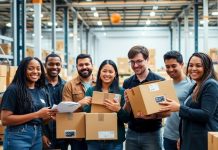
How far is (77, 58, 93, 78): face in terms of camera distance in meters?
3.73

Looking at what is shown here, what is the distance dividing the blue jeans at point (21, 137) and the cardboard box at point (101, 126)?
0.51 m

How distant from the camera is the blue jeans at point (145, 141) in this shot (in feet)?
10.5

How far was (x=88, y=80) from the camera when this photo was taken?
3814 millimetres

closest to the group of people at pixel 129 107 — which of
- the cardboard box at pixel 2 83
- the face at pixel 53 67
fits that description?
the face at pixel 53 67

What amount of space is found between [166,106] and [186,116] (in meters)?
0.22

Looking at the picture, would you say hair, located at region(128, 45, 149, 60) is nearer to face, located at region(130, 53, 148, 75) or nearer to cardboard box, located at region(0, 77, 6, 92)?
face, located at region(130, 53, 148, 75)

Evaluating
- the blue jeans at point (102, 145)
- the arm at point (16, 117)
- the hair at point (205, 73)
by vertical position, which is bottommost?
the blue jeans at point (102, 145)

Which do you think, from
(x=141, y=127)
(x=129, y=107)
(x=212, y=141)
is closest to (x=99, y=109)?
(x=129, y=107)

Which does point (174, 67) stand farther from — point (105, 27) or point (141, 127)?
point (105, 27)

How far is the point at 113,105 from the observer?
3162 millimetres

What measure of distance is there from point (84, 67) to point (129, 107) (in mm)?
799

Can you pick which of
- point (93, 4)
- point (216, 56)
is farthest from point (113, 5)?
point (216, 56)

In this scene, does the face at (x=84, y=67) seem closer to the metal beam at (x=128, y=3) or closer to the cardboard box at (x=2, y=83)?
the cardboard box at (x=2, y=83)

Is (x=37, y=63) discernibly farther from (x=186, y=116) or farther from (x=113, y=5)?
(x=113, y=5)
